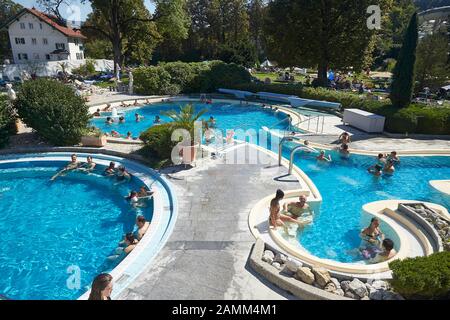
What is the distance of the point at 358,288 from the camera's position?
6949 mm

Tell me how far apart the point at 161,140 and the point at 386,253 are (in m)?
10.0

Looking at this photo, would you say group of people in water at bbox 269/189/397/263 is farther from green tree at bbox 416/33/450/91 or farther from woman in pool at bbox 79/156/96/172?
green tree at bbox 416/33/450/91

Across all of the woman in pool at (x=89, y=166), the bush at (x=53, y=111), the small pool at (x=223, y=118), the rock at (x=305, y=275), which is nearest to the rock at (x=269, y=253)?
the rock at (x=305, y=275)

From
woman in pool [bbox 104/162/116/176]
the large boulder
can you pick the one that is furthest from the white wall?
the large boulder

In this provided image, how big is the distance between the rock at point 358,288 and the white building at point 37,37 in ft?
198

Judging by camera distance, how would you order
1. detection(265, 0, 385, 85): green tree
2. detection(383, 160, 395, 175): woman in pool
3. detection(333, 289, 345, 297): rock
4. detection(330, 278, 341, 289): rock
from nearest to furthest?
detection(333, 289, 345, 297): rock < detection(330, 278, 341, 289): rock < detection(383, 160, 395, 175): woman in pool < detection(265, 0, 385, 85): green tree

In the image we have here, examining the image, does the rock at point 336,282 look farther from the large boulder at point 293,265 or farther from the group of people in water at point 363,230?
the group of people in water at point 363,230

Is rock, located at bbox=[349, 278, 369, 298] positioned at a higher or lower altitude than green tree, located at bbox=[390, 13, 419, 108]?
lower

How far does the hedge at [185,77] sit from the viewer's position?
113 feet

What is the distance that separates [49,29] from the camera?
55812 millimetres

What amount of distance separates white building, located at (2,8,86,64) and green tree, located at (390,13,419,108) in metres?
53.0

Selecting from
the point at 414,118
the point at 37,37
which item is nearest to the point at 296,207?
the point at 414,118

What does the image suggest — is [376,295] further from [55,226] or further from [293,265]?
[55,226]

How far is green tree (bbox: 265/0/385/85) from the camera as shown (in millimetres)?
30828
